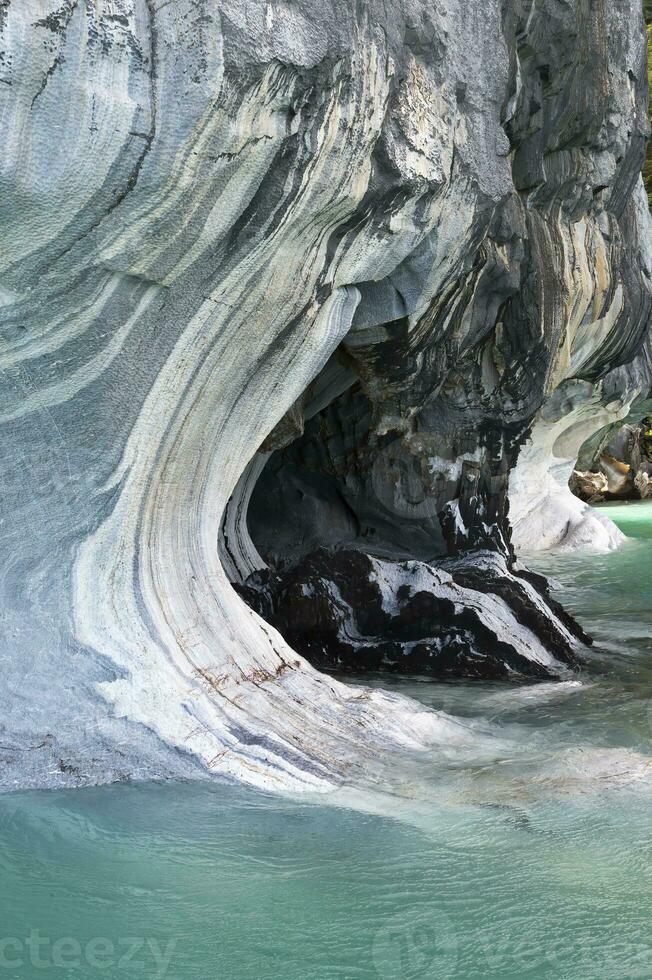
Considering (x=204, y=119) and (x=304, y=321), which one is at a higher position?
(x=204, y=119)

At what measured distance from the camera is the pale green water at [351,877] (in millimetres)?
2375

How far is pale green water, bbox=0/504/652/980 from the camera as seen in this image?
2.38 m

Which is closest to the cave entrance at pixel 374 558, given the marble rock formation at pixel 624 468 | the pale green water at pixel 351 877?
the pale green water at pixel 351 877

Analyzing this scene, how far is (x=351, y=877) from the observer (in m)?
2.81

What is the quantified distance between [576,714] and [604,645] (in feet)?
6.90

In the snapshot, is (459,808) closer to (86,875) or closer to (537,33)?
(86,875)

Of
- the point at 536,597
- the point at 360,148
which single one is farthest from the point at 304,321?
the point at 536,597

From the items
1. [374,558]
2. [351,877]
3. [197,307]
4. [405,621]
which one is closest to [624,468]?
[374,558]

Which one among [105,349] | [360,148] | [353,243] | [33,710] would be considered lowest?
[33,710]

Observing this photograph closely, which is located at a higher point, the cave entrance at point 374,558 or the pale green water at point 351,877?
the cave entrance at point 374,558

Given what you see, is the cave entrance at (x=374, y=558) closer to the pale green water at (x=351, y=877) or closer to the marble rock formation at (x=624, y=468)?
the pale green water at (x=351, y=877)

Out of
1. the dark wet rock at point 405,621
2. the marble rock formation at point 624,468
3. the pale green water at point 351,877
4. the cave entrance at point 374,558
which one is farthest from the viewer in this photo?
the marble rock formation at point 624,468

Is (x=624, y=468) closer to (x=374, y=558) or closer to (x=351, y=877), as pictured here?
(x=374, y=558)

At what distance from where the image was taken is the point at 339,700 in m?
4.31
